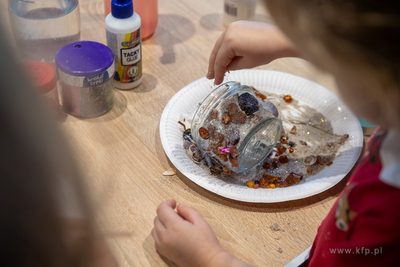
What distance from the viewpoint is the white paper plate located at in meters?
0.64

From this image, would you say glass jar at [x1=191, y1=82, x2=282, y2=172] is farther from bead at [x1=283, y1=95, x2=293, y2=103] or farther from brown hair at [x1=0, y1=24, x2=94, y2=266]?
brown hair at [x1=0, y1=24, x2=94, y2=266]

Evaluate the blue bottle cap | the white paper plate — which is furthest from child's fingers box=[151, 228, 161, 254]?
the blue bottle cap

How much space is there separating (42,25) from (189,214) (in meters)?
0.54

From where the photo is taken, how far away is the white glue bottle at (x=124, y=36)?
0.75 meters

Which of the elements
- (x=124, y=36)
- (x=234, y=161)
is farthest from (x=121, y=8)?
(x=234, y=161)

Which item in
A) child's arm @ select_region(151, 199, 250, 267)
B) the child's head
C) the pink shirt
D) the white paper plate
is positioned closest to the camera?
the child's head

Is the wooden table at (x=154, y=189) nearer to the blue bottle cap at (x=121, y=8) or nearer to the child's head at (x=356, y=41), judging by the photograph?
the child's head at (x=356, y=41)

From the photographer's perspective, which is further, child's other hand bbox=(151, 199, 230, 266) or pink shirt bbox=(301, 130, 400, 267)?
child's other hand bbox=(151, 199, 230, 266)

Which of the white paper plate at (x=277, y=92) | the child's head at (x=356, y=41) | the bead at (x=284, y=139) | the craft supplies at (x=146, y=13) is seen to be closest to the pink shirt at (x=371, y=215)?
the child's head at (x=356, y=41)

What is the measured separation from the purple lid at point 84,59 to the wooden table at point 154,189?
0.12 m

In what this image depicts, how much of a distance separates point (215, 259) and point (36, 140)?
0.40 m

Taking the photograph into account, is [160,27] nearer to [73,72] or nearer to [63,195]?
[73,72]

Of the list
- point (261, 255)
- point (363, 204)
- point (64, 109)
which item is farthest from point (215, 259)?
point (64, 109)

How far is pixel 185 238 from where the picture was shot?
1.79ft
